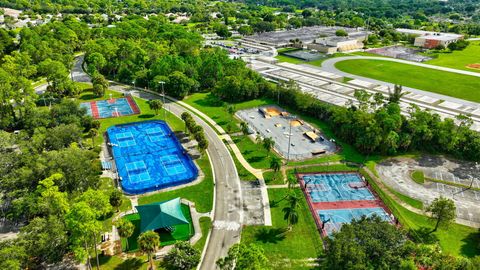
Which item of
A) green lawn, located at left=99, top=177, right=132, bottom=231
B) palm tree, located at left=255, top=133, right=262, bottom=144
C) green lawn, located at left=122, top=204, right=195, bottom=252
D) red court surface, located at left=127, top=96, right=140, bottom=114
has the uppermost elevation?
red court surface, located at left=127, top=96, right=140, bottom=114

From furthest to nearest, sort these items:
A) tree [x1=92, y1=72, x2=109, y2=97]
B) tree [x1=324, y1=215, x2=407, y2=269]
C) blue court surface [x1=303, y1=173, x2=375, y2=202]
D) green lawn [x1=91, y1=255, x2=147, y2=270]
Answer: tree [x1=92, y1=72, x2=109, y2=97]
blue court surface [x1=303, y1=173, x2=375, y2=202]
green lawn [x1=91, y1=255, x2=147, y2=270]
tree [x1=324, y1=215, x2=407, y2=269]

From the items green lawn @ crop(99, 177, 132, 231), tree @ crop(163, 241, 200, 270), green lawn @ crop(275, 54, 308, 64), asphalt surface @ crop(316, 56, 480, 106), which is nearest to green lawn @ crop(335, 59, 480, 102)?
asphalt surface @ crop(316, 56, 480, 106)

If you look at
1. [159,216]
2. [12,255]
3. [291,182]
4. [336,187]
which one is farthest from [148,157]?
[336,187]

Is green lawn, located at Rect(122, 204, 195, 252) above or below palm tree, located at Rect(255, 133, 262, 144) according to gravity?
below

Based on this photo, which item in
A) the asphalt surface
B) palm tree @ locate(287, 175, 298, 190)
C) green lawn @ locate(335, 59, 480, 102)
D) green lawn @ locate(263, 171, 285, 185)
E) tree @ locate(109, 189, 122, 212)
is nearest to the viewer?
tree @ locate(109, 189, 122, 212)

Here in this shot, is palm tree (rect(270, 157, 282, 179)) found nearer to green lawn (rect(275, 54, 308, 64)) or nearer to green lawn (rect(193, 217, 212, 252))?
green lawn (rect(193, 217, 212, 252))

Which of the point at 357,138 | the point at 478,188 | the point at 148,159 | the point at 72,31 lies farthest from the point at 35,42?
the point at 478,188

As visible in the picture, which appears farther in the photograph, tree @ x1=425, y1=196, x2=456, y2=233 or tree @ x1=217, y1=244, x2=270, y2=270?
tree @ x1=425, y1=196, x2=456, y2=233

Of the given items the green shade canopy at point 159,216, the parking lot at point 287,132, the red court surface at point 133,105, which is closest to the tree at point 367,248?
the green shade canopy at point 159,216

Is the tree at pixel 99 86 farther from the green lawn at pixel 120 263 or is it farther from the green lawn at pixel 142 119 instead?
the green lawn at pixel 120 263

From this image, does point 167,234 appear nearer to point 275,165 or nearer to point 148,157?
point 275,165
